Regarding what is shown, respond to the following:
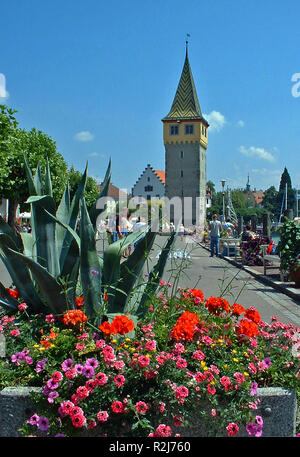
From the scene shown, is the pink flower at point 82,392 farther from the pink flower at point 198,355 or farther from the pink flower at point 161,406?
the pink flower at point 198,355

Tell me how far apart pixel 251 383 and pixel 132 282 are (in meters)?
1.12

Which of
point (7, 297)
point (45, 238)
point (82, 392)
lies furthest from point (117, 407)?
point (45, 238)

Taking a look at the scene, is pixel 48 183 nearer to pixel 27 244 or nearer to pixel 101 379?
pixel 27 244

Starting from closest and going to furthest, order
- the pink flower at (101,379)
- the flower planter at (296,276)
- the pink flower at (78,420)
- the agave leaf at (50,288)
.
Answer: the pink flower at (78,420), the pink flower at (101,379), the agave leaf at (50,288), the flower planter at (296,276)

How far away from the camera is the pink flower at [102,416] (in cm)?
271

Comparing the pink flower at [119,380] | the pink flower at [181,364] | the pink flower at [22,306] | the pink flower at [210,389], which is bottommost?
the pink flower at [210,389]

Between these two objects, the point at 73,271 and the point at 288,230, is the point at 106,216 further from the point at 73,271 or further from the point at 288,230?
the point at 288,230

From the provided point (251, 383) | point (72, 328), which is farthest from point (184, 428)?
point (72, 328)

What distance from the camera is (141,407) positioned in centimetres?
276

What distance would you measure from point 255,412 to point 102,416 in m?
0.85

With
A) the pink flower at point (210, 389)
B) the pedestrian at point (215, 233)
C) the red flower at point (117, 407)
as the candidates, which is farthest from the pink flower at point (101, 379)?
the pedestrian at point (215, 233)

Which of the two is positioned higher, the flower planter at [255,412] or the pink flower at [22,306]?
the pink flower at [22,306]

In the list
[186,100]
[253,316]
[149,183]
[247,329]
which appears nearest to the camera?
[247,329]

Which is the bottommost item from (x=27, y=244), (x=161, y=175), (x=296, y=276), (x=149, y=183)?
(x=296, y=276)
